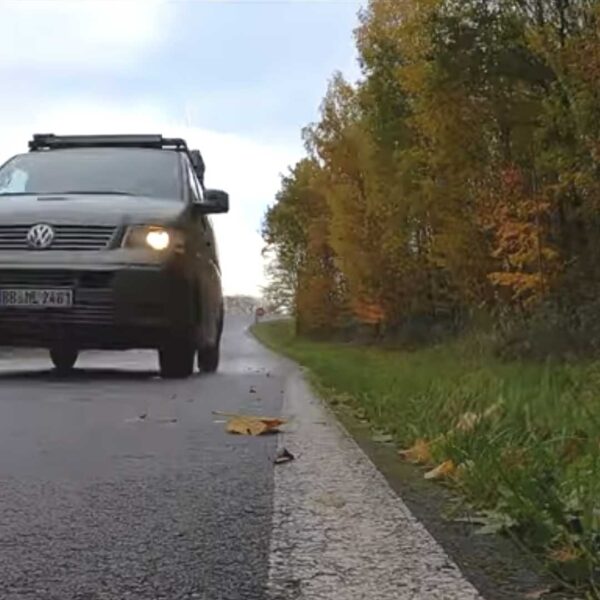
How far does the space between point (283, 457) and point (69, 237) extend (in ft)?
12.7

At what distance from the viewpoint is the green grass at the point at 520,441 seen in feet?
8.52

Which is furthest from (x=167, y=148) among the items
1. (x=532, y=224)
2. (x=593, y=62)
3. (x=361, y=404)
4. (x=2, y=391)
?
(x=532, y=224)

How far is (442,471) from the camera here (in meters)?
3.71

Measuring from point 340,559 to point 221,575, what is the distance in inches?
11.7

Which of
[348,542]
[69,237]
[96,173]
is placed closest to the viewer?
[348,542]

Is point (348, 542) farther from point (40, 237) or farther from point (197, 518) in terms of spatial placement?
point (40, 237)

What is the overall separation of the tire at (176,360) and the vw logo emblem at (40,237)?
1201 mm

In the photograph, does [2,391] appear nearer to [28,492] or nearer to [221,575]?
[28,492]

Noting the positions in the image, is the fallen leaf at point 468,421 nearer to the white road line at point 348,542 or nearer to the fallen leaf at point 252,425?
the white road line at point 348,542

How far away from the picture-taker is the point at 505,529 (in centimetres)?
274

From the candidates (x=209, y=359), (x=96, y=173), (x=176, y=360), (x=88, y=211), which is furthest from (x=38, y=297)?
(x=209, y=359)

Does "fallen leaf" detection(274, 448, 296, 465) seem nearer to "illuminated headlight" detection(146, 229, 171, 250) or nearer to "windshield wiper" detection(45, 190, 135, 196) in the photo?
"illuminated headlight" detection(146, 229, 171, 250)

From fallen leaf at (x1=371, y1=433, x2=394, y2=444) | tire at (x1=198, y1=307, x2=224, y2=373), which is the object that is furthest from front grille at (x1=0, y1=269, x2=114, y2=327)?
fallen leaf at (x1=371, y1=433, x2=394, y2=444)

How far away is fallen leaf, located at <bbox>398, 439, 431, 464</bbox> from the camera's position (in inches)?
161
